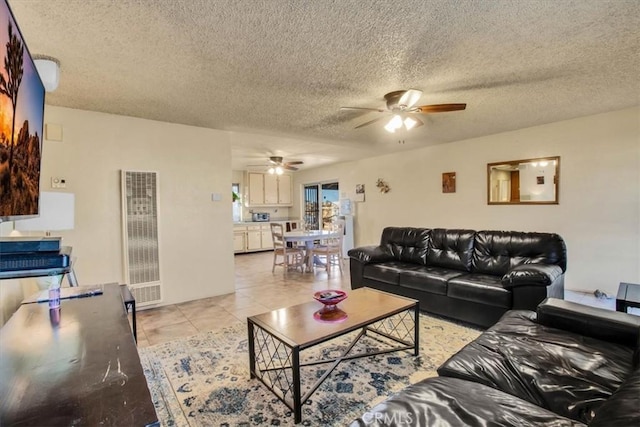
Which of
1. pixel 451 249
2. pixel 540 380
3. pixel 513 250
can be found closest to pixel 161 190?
pixel 451 249

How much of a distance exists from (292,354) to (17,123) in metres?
1.56

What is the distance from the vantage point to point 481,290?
9.47 ft

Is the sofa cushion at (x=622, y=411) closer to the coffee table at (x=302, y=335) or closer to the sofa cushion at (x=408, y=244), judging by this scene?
the coffee table at (x=302, y=335)

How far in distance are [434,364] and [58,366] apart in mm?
2248

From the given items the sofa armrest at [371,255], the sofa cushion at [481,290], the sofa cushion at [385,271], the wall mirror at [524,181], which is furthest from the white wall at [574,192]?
the sofa cushion at [385,271]

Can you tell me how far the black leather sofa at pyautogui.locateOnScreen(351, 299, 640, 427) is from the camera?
1127 millimetres

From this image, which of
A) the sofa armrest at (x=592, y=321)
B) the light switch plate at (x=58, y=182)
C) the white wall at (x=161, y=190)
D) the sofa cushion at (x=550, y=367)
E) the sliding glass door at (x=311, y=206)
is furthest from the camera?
the sliding glass door at (x=311, y=206)

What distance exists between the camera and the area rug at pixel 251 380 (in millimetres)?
1774

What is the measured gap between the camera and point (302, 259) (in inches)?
241

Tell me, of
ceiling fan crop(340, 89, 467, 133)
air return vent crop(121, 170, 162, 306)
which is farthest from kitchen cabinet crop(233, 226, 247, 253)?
ceiling fan crop(340, 89, 467, 133)

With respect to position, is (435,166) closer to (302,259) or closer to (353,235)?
(353,235)

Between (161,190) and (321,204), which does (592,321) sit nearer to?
(161,190)

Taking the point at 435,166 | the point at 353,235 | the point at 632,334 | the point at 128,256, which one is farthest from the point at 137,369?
the point at 353,235

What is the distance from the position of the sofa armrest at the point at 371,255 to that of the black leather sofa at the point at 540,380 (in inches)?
80.2
